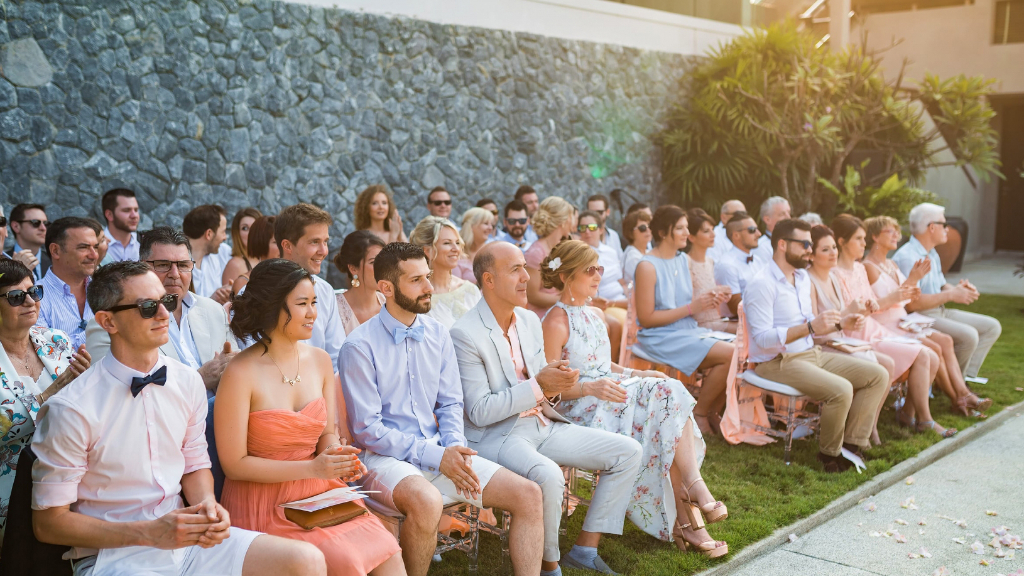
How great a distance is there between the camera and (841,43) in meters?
17.5

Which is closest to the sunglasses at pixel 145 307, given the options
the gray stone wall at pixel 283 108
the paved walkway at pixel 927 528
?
the paved walkway at pixel 927 528

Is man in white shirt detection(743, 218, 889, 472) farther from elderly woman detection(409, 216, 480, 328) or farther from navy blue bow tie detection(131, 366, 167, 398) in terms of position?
navy blue bow tie detection(131, 366, 167, 398)

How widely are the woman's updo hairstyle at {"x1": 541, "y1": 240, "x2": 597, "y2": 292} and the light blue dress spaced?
6.13 feet

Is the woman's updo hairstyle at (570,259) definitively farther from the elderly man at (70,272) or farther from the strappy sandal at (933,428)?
the strappy sandal at (933,428)

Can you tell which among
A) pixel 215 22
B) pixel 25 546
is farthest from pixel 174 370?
pixel 215 22

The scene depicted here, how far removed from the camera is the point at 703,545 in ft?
14.2

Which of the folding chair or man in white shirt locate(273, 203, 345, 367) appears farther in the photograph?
the folding chair

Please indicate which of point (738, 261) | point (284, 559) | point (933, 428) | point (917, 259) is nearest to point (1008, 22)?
point (917, 259)

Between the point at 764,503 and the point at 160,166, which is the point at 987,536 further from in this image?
the point at 160,166

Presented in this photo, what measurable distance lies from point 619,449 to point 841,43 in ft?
52.2

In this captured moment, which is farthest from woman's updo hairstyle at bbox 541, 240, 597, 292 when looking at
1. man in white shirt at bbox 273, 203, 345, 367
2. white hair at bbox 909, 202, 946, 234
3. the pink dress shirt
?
white hair at bbox 909, 202, 946, 234

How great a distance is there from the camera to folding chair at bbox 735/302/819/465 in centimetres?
592

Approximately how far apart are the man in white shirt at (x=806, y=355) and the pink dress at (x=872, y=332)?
2.19ft

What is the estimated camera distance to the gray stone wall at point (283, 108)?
8.06 m
